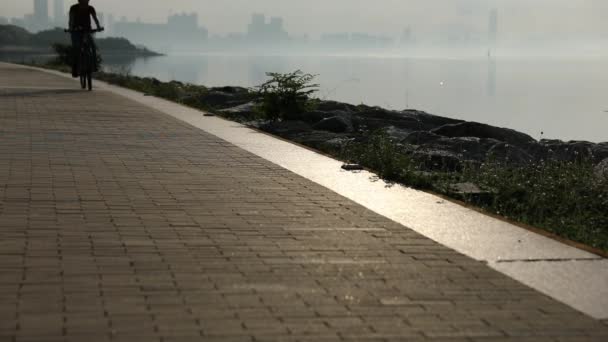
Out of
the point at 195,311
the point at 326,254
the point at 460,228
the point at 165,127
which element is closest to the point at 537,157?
the point at 165,127

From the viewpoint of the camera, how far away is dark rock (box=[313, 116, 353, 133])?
19.6 metres

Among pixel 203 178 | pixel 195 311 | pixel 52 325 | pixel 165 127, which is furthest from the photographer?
pixel 165 127

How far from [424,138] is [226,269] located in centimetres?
1281

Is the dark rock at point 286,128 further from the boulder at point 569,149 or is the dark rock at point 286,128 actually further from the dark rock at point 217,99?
the dark rock at point 217,99

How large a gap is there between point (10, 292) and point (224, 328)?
4.71 feet

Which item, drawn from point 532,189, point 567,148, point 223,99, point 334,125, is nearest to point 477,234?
point 532,189

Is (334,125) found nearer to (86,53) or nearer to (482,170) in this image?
(482,170)

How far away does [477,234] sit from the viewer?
8711 mm

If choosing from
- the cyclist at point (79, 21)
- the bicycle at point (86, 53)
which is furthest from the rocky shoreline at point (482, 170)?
the cyclist at point (79, 21)

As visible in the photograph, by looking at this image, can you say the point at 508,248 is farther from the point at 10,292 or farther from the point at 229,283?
the point at 10,292

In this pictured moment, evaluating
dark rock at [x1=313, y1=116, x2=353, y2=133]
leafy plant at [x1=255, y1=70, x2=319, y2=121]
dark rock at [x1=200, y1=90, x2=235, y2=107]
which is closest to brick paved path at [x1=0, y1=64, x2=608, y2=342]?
dark rock at [x1=313, y1=116, x2=353, y2=133]

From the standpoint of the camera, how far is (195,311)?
605cm

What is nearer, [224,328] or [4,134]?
[224,328]

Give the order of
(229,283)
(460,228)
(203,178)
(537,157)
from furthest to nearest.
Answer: (537,157) → (203,178) → (460,228) → (229,283)
